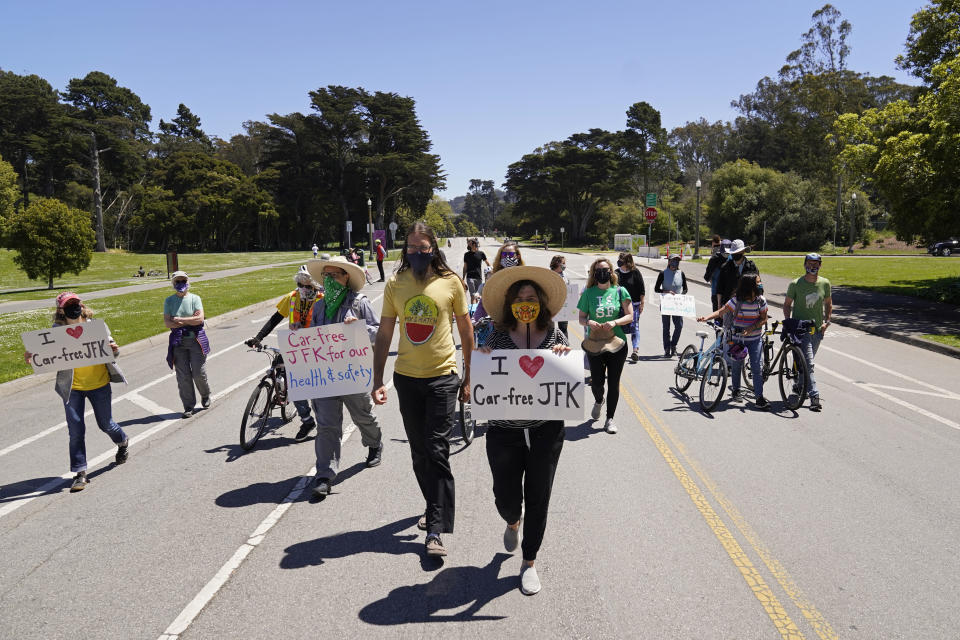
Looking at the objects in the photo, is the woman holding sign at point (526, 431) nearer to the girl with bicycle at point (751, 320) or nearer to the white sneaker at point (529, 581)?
the white sneaker at point (529, 581)

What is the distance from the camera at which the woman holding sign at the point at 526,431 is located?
382 centimetres

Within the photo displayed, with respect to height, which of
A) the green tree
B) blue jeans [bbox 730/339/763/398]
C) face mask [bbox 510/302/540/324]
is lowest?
blue jeans [bbox 730/339/763/398]

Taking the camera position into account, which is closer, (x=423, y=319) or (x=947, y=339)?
(x=423, y=319)

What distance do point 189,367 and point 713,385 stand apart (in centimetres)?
683

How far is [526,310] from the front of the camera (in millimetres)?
3891

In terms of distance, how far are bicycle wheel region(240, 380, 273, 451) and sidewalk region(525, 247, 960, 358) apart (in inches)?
495

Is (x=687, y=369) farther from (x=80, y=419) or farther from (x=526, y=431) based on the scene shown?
(x=80, y=419)

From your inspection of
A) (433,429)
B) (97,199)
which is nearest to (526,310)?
(433,429)

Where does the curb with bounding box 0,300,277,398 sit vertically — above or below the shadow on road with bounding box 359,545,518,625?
above

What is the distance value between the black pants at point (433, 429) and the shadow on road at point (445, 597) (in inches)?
15.5

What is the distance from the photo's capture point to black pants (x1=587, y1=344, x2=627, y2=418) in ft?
22.3

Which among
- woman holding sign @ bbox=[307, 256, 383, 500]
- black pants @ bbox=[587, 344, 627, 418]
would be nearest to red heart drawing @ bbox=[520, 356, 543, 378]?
woman holding sign @ bbox=[307, 256, 383, 500]

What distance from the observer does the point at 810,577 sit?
13.0ft

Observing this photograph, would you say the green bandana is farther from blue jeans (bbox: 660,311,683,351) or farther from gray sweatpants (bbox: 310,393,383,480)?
blue jeans (bbox: 660,311,683,351)
